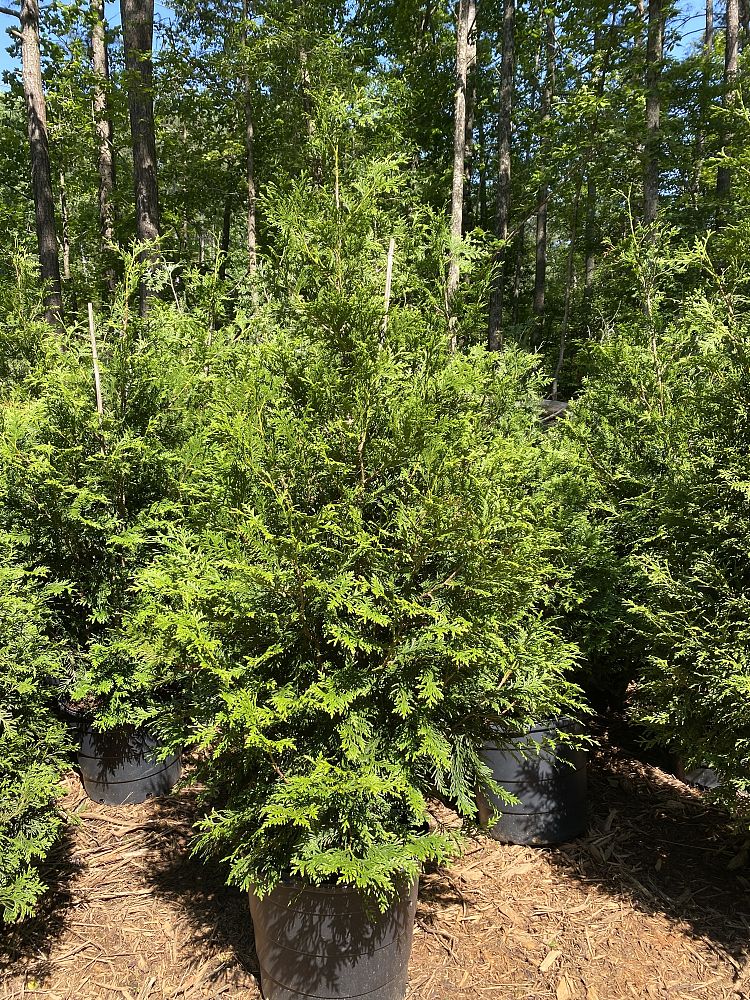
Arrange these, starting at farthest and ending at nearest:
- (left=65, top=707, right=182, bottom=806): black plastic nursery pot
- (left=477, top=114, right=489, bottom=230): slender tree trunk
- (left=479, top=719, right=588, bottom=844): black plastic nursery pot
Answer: (left=477, top=114, right=489, bottom=230): slender tree trunk
(left=65, top=707, right=182, bottom=806): black plastic nursery pot
(left=479, top=719, right=588, bottom=844): black plastic nursery pot

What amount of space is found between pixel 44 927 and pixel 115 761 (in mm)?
1083

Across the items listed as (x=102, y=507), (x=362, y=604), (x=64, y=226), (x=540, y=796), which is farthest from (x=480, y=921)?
(x=64, y=226)

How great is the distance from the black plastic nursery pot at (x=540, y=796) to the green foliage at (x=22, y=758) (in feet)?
7.45

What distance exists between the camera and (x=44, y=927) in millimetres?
3129

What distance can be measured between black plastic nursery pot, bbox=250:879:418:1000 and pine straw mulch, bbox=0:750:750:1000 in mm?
360

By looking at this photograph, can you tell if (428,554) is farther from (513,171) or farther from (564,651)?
(513,171)

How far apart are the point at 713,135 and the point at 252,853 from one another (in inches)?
766

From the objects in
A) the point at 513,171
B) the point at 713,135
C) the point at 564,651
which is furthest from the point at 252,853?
the point at 713,135

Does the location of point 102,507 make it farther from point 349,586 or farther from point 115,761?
point 349,586

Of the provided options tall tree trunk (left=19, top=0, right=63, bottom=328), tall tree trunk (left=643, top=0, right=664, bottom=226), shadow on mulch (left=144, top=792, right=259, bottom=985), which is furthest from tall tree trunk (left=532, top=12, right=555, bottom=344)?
shadow on mulch (left=144, top=792, right=259, bottom=985)

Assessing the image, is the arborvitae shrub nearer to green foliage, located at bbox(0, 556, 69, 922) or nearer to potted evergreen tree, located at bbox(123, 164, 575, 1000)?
green foliage, located at bbox(0, 556, 69, 922)

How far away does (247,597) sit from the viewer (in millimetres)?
2609

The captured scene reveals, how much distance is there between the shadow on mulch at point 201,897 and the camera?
120 inches

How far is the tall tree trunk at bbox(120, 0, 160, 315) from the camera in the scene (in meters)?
8.37
